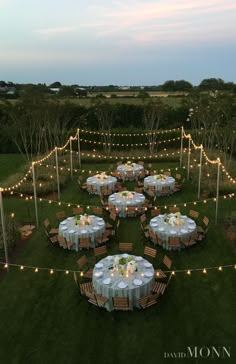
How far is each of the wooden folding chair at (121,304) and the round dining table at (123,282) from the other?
162 millimetres

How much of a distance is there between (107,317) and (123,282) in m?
0.97

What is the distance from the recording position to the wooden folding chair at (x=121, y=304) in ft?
28.3

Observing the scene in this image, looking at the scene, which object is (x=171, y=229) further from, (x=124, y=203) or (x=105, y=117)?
(x=105, y=117)

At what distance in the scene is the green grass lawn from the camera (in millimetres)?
7855

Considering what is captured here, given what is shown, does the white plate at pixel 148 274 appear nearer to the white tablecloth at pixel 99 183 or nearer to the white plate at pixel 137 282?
the white plate at pixel 137 282

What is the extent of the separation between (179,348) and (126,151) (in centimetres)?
2189

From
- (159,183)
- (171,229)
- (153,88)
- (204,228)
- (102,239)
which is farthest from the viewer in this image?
(153,88)

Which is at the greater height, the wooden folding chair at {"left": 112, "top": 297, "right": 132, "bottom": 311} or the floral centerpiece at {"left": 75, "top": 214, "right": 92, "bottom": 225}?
the floral centerpiece at {"left": 75, "top": 214, "right": 92, "bottom": 225}

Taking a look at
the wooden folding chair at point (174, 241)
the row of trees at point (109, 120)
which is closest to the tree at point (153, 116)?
the row of trees at point (109, 120)

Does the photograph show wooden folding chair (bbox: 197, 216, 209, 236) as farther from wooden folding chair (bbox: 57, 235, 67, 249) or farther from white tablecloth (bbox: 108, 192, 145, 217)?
wooden folding chair (bbox: 57, 235, 67, 249)

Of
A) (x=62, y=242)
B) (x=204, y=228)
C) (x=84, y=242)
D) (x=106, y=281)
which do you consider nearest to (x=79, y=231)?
(x=84, y=242)

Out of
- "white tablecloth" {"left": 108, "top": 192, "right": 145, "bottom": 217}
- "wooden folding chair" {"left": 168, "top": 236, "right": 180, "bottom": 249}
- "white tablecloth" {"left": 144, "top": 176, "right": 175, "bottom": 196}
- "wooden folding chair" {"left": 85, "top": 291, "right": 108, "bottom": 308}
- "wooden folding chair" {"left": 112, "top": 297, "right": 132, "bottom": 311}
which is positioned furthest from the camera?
"white tablecloth" {"left": 144, "top": 176, "right": 175, "bottom": 196}

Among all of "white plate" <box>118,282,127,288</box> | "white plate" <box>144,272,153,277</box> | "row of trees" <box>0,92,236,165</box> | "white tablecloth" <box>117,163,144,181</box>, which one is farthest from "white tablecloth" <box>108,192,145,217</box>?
"row of trees" <box>0,92,236,165</box>

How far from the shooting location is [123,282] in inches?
354
